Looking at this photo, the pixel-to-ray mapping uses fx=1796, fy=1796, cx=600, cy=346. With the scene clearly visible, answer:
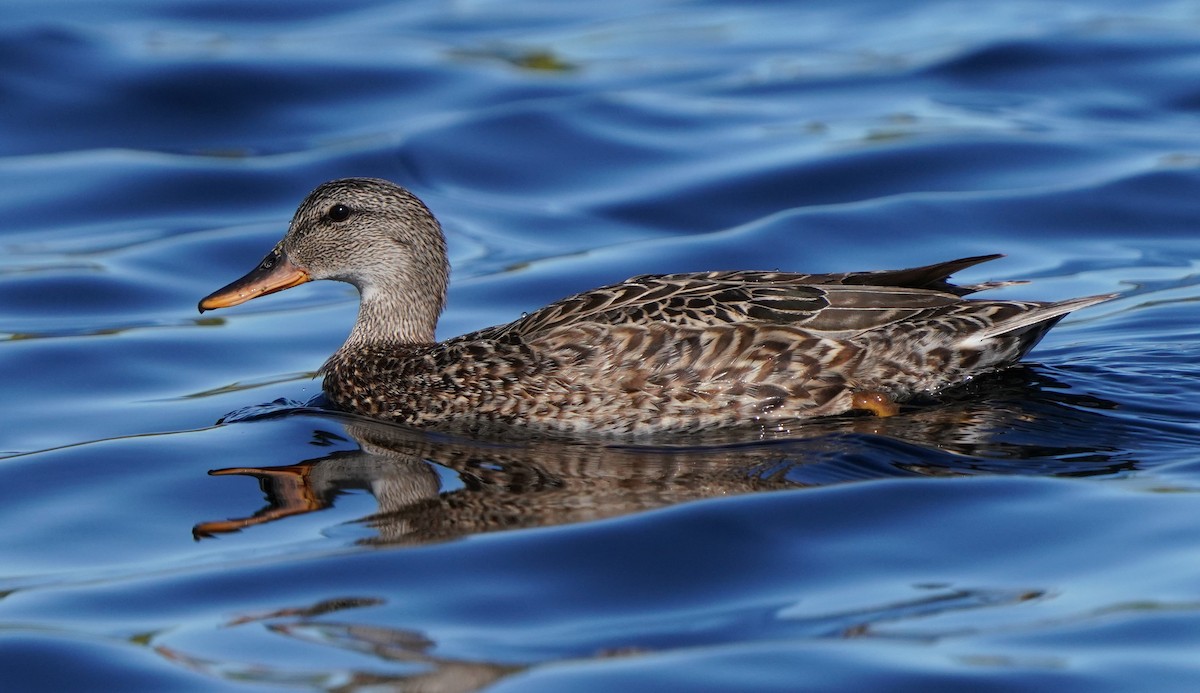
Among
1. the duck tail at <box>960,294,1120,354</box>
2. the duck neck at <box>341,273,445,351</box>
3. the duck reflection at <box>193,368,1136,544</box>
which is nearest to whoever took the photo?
the duck reflection at <box>193,368,1136,544</box>

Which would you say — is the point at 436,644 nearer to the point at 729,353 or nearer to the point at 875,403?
the point at 729,353

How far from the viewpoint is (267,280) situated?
995cm

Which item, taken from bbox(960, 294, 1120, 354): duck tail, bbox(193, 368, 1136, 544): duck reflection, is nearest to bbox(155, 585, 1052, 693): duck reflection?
bbox(193, 368, 1136, 544): duck reflection

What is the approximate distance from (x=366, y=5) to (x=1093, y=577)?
578 inches

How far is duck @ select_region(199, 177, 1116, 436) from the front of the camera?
8.88 meters

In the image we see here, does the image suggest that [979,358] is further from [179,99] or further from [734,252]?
[179,99]

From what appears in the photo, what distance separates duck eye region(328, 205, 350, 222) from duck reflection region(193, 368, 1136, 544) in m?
1.37

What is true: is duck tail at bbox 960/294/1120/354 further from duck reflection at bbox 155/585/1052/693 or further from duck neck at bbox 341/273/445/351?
duck neck at bbox 341/273/445/351

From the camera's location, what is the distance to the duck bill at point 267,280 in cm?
984

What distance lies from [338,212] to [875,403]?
3143 millimetres

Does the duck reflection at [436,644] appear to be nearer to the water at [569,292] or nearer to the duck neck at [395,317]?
the water at [569,292]

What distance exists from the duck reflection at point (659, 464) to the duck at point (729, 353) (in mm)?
163

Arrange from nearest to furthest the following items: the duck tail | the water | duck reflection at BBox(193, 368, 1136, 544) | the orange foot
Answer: the water → duck reflection at BBox(193, 368, 1136, 544) → the duck tail → the orange foot

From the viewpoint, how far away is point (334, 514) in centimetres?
788
